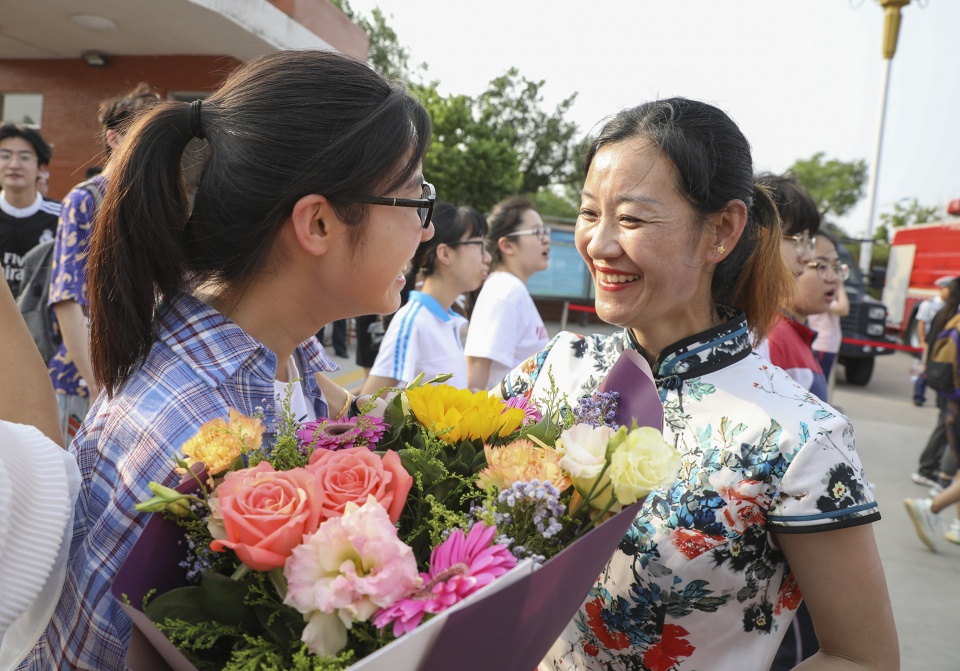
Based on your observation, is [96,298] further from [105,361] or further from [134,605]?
[134,605]

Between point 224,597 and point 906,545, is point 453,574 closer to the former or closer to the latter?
point 224,597

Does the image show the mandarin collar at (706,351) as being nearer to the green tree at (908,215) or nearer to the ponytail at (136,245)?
the ponytail at (136,245)

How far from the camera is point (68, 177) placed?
32.9 ft

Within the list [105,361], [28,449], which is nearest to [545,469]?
[28,449]

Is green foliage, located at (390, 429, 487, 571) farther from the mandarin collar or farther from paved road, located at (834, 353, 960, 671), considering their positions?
paved road, located at (834, 353, 960, 671)

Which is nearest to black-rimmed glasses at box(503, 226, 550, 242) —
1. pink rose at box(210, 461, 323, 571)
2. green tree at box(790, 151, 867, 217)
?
pink rose at box(210, 461, 323, 571)

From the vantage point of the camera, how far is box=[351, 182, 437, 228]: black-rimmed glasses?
56.7 inches

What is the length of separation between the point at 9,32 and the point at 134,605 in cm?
1086

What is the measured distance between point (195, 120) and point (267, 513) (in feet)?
3.22

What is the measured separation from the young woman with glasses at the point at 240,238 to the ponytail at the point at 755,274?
32.9 inches

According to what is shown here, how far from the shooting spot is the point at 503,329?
13.7ft

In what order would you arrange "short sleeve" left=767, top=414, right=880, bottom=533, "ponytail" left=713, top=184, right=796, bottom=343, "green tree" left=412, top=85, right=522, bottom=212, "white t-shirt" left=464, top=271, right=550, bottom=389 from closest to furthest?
"short sleeve" left=767, top=414, right=880, bottom=533
"ponytail" left=713, top=184, right=796, bottom=343
"white t-shirt" left=464, top=271, right=550, bottom=389
"green tree" left=412, top=85, right=522, bottom=212

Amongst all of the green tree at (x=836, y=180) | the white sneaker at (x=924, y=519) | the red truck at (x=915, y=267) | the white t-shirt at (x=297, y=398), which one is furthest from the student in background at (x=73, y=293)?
the green tree at (x=836, y=180)

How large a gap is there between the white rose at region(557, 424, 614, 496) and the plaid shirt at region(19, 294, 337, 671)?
63cm
